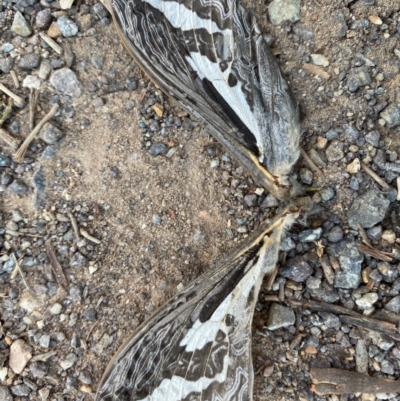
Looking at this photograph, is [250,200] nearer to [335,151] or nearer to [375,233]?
[335,151]

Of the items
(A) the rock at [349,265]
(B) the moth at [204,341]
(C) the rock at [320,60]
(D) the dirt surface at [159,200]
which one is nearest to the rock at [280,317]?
(D) the dirt surface at [159,200]

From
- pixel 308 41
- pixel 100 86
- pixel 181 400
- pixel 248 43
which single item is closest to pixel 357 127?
pixel 308 41

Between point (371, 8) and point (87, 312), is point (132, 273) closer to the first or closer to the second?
point (87, 312)

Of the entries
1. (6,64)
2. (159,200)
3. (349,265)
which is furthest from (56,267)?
(349,265)

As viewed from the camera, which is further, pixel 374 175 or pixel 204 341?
pixel 374 175

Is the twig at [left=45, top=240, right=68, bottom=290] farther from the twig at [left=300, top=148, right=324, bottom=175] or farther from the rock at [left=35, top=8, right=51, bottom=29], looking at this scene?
the twig at [left=300, top=148, right=324, bottom=175]
